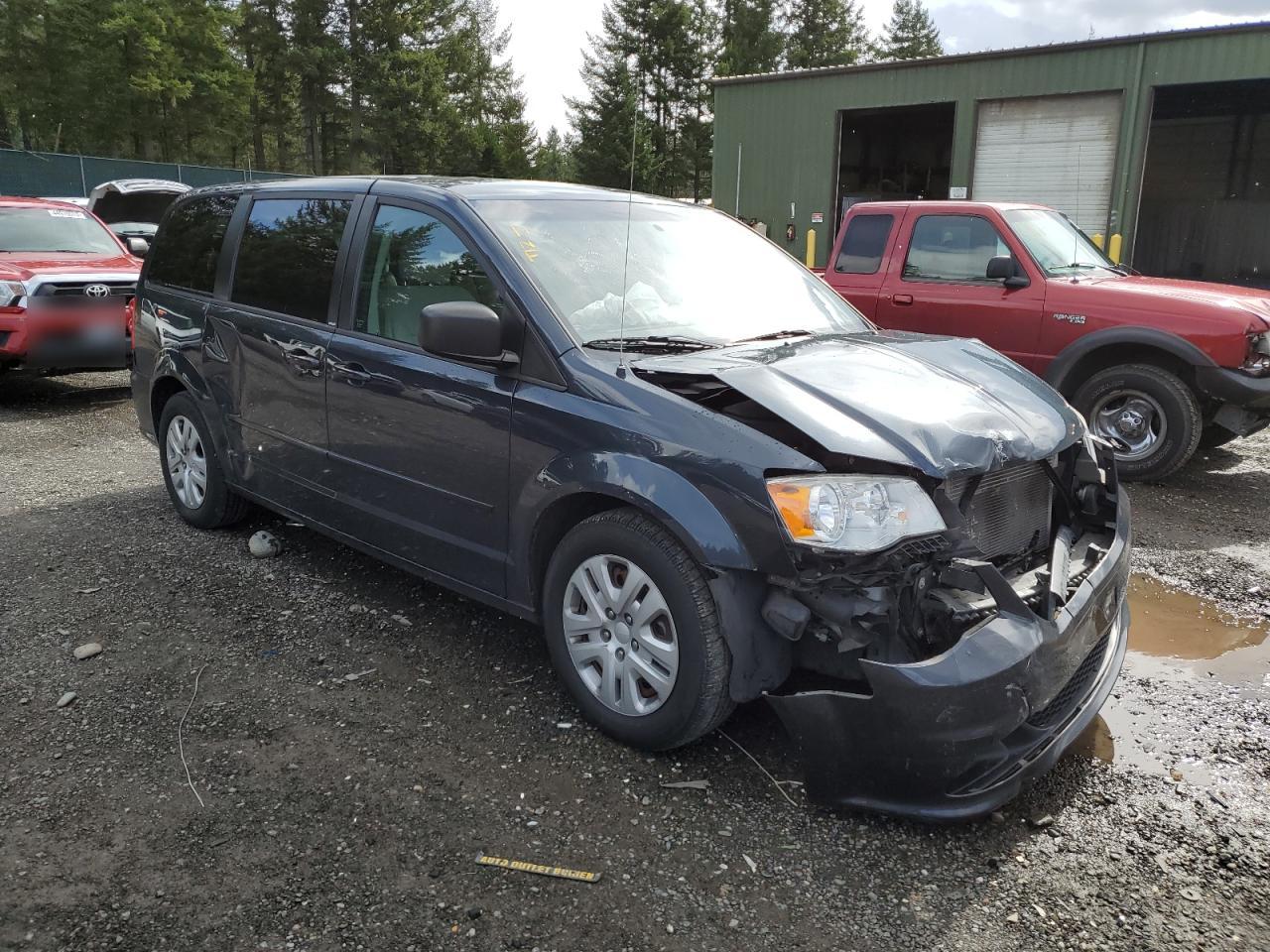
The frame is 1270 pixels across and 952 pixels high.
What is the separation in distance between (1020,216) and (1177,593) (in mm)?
3931

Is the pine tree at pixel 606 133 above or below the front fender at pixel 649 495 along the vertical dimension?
above

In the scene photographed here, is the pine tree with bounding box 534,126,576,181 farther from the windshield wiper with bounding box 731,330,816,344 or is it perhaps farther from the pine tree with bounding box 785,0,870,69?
the windshield wiper with bounding box 731,330,816,344

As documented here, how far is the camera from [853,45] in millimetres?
53375

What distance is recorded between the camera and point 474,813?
9.25ft

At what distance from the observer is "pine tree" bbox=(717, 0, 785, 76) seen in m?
49.1

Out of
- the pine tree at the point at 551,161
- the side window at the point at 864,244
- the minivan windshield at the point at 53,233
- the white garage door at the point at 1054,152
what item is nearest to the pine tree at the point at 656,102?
the pine tree at the point at 551,161

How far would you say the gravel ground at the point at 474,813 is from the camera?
238cm

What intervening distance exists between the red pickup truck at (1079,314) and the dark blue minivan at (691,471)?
3.45m

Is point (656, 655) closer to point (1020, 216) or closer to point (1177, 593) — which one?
point (1177, 593)

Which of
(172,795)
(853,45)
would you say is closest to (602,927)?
(172,795)

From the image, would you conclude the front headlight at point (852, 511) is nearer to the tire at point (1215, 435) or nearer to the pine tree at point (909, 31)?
the tire at point (1215, 435)

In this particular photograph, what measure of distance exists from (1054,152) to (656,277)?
1517cm

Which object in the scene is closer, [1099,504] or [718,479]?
[718,479]

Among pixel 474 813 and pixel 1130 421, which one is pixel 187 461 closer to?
pixel 474 813
